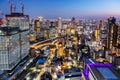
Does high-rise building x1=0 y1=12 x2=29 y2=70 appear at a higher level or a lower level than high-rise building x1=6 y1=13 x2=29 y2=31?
lower

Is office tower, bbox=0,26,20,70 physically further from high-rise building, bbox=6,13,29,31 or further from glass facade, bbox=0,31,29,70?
high-rise building, bbox=6,13,29,31

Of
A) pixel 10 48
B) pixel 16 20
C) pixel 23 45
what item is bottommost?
pixel 23 45

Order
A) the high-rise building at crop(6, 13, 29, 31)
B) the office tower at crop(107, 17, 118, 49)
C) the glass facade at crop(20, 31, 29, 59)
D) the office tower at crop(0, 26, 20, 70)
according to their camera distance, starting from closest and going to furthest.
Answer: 1. the office tower at crop(0, 26, 20, 70)
2. the glass facade at crop(20, 31, 29, 59)
3. the high-rise building at crop(6, 13, 29, 31)
4. the office tower at crop(107, 17, 118, 49)

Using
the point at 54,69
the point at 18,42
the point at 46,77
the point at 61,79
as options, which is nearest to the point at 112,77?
the point at 61,79

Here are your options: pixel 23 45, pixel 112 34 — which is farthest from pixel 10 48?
pixel 112 34

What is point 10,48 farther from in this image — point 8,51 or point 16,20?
point 16,20

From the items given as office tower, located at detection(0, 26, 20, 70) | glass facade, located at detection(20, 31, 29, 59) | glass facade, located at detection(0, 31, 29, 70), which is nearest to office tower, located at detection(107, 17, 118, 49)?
glass facade, located at detection(20, 31, 29, 59)

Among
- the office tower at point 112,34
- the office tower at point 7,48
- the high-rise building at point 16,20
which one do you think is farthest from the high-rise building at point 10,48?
the office tower at point 112,34

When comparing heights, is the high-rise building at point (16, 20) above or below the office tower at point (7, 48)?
above

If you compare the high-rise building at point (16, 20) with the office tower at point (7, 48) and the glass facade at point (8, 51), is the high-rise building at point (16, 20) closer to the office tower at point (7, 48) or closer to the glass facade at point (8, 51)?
the glass facade at point (8, 51)

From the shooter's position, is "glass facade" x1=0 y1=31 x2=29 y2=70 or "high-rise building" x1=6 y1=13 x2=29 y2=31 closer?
"glass facade" x1=0 y1=31 x2=29 y2=70

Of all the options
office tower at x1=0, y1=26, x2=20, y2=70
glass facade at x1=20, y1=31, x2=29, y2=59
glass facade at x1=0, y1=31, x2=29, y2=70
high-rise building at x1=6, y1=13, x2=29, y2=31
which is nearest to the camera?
office tower at x1=0, y1=26, x2=20, y2=70
